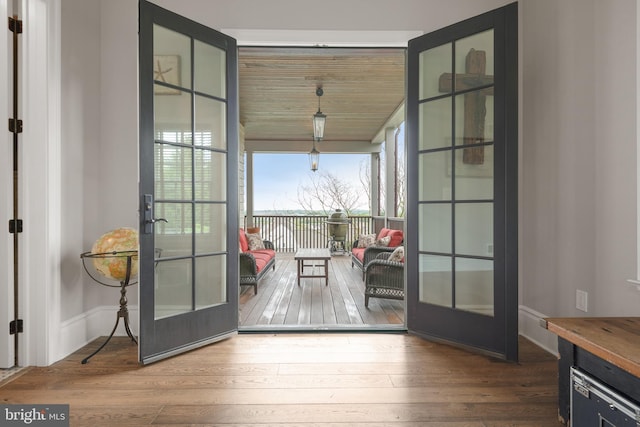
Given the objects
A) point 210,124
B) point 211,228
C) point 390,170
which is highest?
point 390,170

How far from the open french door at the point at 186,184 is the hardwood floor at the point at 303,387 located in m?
0.27

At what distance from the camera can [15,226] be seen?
2.37m

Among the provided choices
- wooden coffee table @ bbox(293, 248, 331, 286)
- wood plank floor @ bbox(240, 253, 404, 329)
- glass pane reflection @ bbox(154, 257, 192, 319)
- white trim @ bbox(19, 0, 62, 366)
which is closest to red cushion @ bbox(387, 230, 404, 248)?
wood plank floor @ bbox(240, 253, 404, 329)

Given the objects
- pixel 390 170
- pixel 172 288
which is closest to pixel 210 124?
pixel 172 288

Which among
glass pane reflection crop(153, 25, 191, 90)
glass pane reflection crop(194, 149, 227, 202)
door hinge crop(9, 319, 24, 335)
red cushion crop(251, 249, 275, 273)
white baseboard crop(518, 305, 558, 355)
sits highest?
glass pane reflection crop(153, 25, 191, 90)

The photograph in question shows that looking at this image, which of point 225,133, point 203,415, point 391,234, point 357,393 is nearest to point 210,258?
point 225,133

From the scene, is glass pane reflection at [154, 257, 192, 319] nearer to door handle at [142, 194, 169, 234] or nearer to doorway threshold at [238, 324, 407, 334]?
door handle at [142, 194, 169, 234]

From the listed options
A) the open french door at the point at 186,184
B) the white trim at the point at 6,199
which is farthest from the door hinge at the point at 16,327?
the open french door at the point at 186,184

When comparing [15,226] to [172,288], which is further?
[172,288]

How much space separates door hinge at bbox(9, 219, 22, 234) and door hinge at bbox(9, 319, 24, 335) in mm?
622

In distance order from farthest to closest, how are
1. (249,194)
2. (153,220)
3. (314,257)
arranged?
(249,194) < (314,257) < (153,220)

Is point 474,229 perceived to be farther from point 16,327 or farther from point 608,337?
point 16,327

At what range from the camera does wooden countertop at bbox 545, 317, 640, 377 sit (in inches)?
48.3

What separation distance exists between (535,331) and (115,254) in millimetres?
3287
